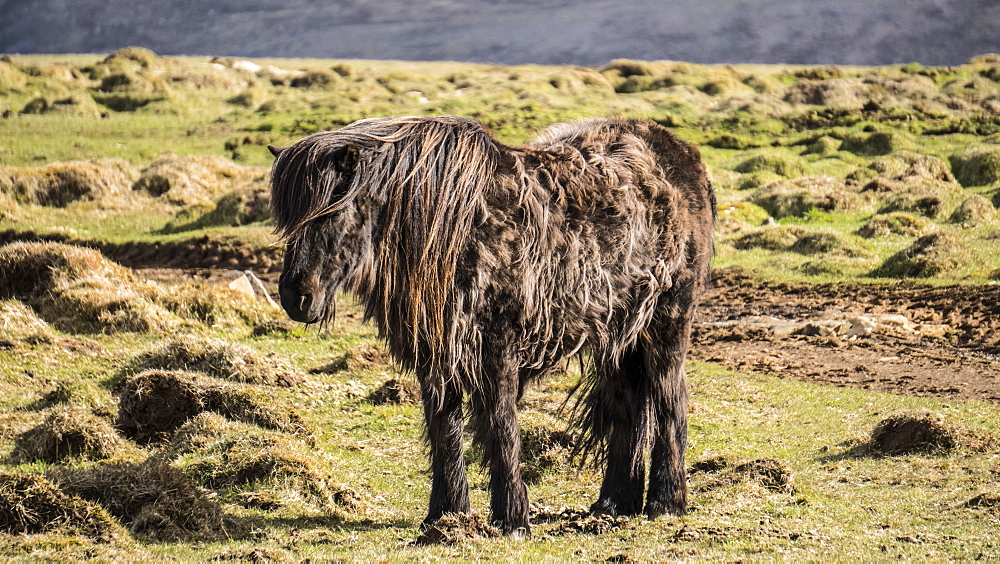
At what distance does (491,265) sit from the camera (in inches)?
259

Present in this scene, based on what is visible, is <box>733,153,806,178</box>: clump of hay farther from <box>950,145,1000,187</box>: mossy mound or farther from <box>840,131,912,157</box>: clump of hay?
<box>950,145,1000,187</box>: mossy mound

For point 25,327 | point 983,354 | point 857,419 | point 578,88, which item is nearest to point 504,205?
point 857,419

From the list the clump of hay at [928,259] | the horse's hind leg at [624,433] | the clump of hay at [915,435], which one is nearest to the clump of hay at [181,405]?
the horse's hind leg at [624,433]

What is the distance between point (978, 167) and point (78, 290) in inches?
1147

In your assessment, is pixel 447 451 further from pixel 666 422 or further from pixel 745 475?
pixel 745 475

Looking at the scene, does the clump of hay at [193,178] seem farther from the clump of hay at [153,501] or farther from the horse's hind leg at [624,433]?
the horse's hind leg at [624,433]

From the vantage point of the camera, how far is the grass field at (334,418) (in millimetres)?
6926

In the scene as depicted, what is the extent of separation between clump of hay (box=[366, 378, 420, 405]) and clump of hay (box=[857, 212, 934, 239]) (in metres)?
15.5

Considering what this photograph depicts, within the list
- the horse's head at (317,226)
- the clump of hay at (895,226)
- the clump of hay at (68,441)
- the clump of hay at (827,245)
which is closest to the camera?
the horse's head at (317,226)

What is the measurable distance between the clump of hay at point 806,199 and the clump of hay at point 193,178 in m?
16.0

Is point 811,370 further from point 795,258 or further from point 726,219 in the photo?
point 726,219

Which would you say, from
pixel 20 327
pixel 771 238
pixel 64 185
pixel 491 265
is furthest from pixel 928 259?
pixel 64 185

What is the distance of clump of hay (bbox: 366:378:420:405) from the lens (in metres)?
12.4

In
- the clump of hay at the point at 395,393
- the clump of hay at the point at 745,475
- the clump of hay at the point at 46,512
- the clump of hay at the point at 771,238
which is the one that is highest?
the clump of hay at the point at 46,512
